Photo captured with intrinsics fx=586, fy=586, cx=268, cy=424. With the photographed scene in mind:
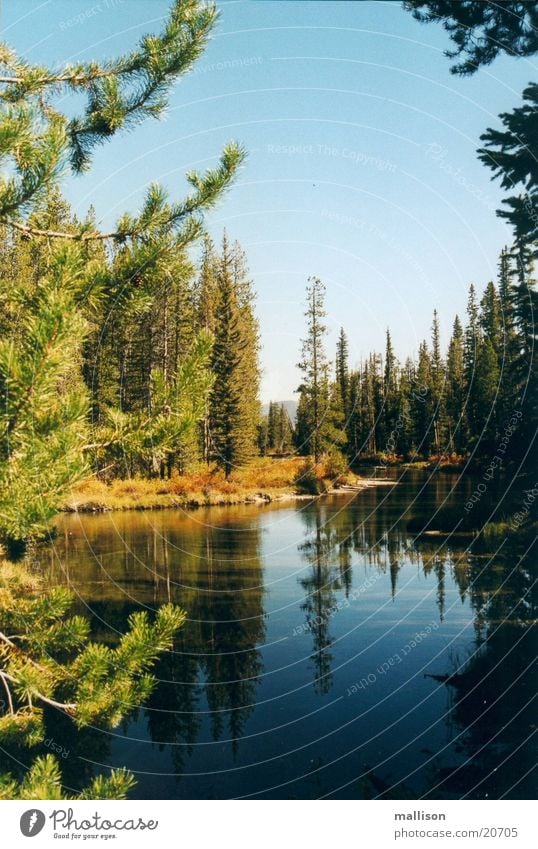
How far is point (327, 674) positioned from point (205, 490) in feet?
68.9

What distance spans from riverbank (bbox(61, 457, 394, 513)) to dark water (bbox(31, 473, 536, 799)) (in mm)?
10571

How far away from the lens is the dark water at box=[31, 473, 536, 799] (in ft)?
19.3

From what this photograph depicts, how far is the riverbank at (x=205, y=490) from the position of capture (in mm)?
26648

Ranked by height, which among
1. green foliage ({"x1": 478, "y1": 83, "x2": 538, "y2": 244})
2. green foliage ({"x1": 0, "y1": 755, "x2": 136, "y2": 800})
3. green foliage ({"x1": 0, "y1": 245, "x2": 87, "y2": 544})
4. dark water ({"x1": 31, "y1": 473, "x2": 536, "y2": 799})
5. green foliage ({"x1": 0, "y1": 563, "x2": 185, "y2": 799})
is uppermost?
green foliage ({"x1": 478, "y1": 83, "x2": 538, "y2": 244})

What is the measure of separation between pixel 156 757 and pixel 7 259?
31740 mm

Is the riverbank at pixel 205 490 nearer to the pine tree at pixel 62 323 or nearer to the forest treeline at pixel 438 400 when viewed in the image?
the forest treeline at pixel 438 400

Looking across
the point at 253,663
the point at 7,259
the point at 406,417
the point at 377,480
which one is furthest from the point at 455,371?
the point at 253,663

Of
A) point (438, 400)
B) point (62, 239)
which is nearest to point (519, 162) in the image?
point (62, 239)

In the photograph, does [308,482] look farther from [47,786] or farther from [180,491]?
[47,786]

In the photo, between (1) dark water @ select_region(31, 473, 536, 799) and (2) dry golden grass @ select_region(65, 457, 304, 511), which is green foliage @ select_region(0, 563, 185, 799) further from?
(2) dry golden grass @ select_region(65, 457, 304, 511)

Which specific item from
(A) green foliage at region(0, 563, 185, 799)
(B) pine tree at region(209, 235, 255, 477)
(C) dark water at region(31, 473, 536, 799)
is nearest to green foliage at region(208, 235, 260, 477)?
(B) pine tree at region(209, 235, 255, 477)

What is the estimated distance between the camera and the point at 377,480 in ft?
122

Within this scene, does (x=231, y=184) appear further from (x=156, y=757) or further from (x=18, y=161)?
(x=156, y=757)

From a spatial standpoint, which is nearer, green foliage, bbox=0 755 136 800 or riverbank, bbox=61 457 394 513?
green foliage, bbox=0 755 136 800
